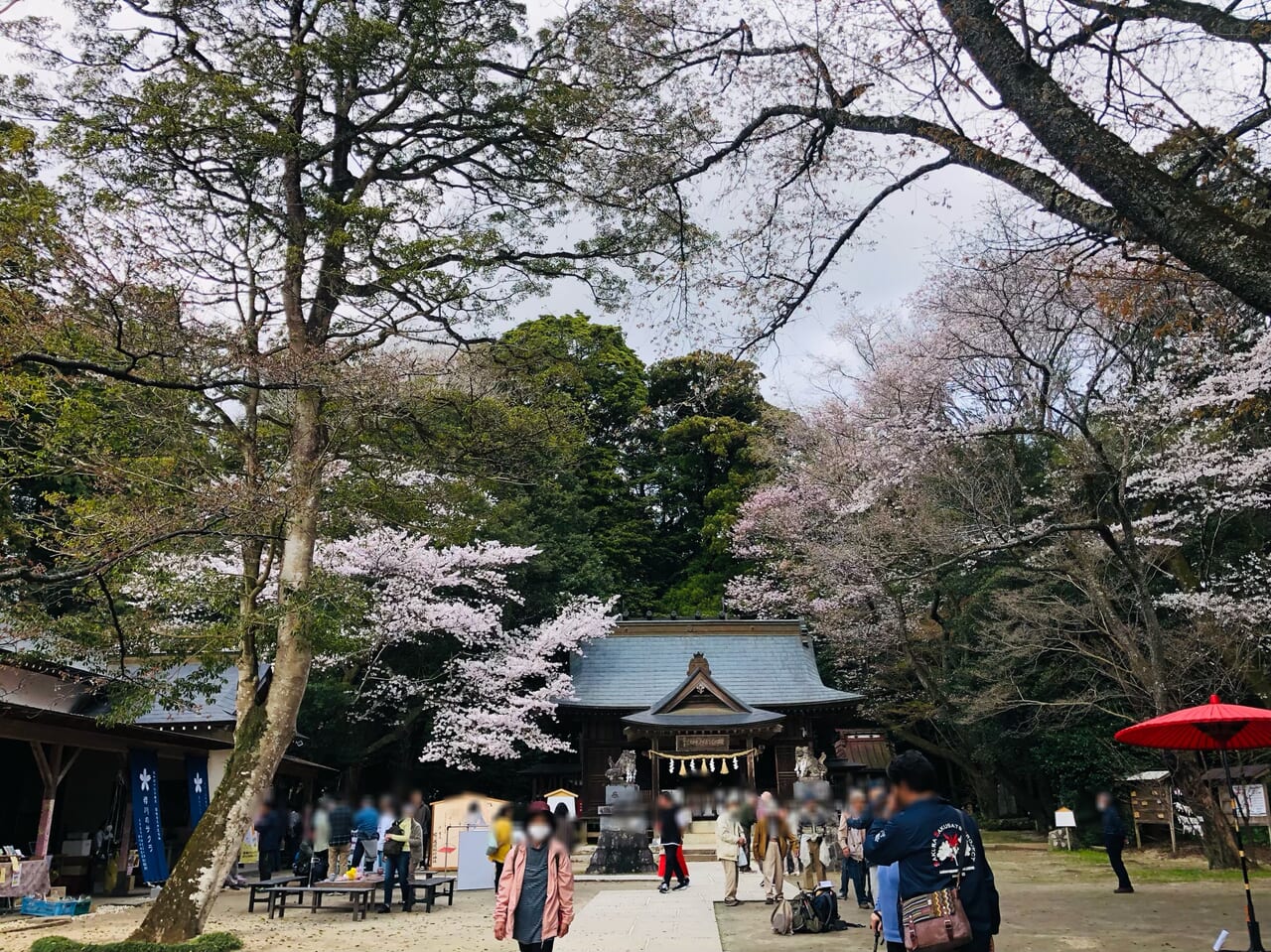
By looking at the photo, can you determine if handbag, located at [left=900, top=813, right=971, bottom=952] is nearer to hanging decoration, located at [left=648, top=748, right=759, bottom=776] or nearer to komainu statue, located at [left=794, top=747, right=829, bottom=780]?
komainu statue, located at [left=794, top=747, right=829, bottom=780]

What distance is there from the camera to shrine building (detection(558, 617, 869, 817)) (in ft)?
66.5

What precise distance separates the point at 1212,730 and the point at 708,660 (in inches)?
660

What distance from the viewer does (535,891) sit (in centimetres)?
502

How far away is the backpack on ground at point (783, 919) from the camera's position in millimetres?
8164

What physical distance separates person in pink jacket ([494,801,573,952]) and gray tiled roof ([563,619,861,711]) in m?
15.9

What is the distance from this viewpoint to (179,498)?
7801 millimetres

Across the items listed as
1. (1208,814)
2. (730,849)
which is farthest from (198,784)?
(1208,814)

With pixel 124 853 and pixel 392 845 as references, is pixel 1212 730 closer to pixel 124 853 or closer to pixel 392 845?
Result: pixel 392 845

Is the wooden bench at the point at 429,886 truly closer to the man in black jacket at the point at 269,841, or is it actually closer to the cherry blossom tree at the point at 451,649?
the man in black jacket at the point at 269,841

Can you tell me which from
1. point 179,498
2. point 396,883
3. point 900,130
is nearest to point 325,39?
point 179,498

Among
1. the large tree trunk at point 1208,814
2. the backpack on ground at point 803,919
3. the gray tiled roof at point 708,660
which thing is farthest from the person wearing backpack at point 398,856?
the large tree trunk at point 1208,814

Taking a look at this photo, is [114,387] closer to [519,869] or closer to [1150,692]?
[519,869]

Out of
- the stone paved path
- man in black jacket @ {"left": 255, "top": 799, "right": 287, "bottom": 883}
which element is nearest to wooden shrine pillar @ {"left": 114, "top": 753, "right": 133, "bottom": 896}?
man in black jacket @ {"left": 255, "top": 799, "right": 287, "bottom": 883}

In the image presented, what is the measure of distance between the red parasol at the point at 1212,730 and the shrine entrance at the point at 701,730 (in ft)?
40.6
